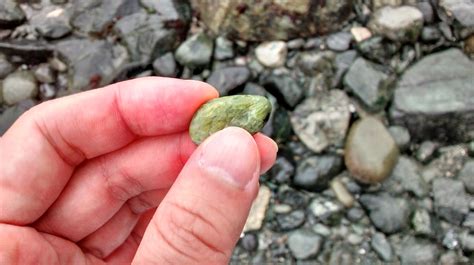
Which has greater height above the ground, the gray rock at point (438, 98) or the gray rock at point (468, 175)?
the gray rock at point (438, 98)

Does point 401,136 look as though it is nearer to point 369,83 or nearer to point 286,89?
point 369,83

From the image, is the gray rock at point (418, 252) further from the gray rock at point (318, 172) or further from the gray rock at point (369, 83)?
the gray rock at point (369, 83)

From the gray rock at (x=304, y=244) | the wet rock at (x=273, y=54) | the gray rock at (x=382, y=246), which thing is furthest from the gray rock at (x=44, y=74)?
the gray rock at (x=382, y=246)

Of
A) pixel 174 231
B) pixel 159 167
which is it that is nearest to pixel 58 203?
pixel 159 167

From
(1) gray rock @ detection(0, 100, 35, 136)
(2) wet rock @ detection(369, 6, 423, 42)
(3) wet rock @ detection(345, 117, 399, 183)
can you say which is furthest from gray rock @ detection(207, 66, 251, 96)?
(1) gray rock @ detection(0, 100, 35, 136)

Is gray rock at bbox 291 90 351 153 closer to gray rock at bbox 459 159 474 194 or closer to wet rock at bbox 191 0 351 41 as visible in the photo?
wet rock at bbox 191 0 351 41

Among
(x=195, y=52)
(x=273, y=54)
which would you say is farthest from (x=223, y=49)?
(x=273, y=54)
